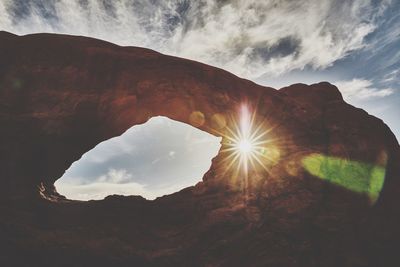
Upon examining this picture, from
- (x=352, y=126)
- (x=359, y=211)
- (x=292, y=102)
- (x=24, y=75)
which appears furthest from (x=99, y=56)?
(x=359, y=211)

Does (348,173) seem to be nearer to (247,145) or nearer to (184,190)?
(247,145)

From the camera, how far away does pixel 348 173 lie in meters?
15.1

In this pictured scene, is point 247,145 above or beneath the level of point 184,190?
above

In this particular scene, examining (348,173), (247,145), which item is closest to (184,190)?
(247,145)

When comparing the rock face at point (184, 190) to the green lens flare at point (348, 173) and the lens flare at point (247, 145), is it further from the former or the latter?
the lens flare at point (247, 145)

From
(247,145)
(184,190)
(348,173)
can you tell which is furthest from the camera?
(247,145)

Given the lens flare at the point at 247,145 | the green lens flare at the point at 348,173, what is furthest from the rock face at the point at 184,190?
the lens flare at the point at 247,145

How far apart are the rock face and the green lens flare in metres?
0.06

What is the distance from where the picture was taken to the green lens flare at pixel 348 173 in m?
14.9

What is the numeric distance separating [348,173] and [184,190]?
9516mm

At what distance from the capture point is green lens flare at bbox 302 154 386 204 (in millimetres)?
14914

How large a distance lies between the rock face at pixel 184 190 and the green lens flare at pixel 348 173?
6cm

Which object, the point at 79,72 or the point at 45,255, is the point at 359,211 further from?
the point at 79,72

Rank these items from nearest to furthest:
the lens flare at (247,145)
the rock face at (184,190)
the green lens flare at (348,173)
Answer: the rock face at (184,190) → the green lens flare at (348,173) → the lens flare at (247,145)
